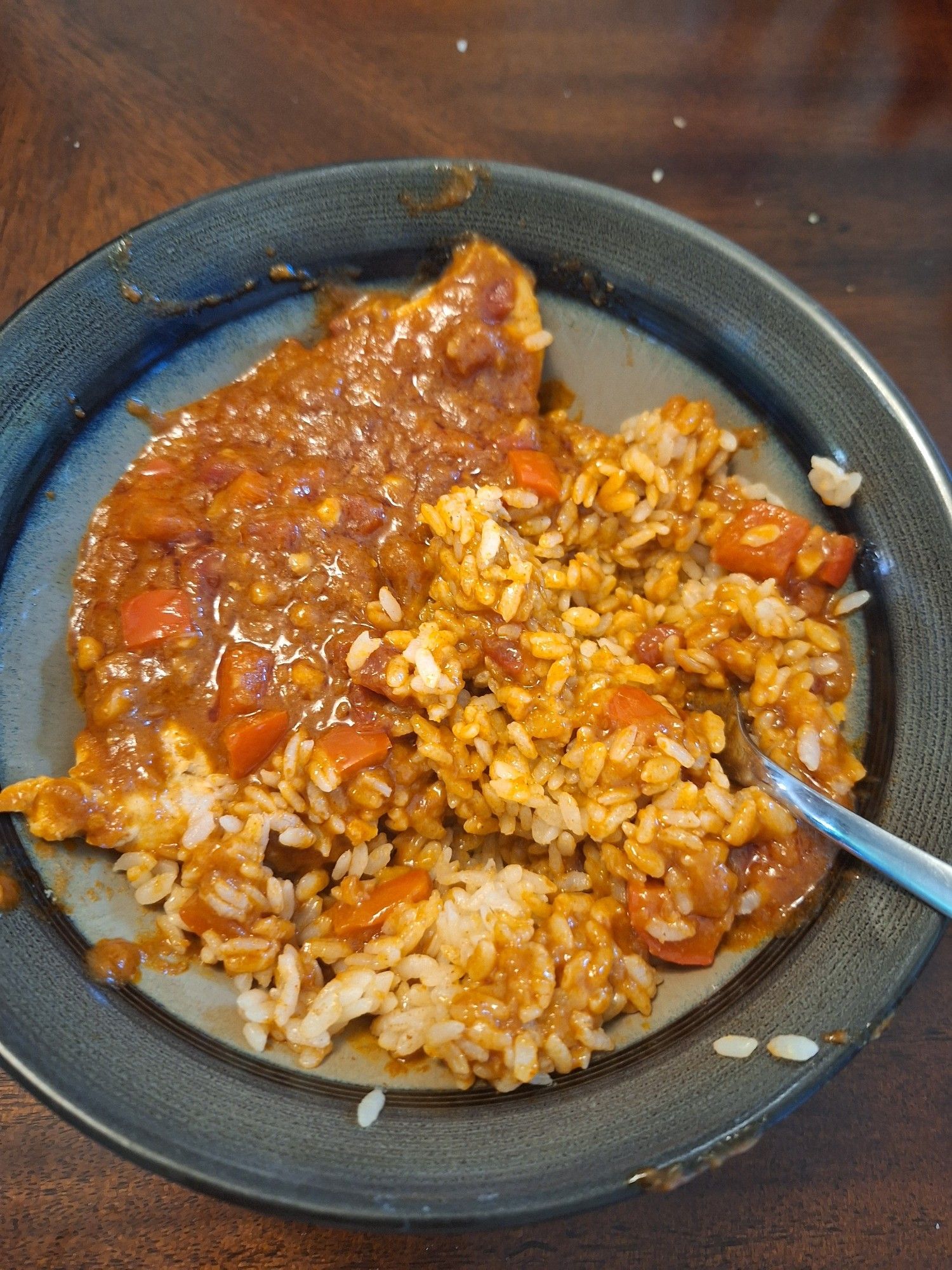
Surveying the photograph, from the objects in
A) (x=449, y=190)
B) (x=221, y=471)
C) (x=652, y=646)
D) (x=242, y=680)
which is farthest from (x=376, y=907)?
(x=449, y=190)

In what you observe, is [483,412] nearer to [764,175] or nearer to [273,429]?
[273,429]

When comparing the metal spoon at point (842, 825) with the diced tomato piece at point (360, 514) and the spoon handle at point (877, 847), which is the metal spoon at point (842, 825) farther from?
the diced tomato piece at point (360, 514)

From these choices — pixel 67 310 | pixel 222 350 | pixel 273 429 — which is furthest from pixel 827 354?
pixel 67 310

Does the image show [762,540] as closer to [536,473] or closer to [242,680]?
[536,473]

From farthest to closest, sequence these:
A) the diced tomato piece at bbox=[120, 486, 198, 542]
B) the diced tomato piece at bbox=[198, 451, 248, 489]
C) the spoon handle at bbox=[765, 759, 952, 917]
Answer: the diced tomato piece at bbox=[198, 451, 248, 489], the diced tomato piece at bbox=[120, 486, 198, 542], the spoon handle at bbox=[765, 759, 952, 917]

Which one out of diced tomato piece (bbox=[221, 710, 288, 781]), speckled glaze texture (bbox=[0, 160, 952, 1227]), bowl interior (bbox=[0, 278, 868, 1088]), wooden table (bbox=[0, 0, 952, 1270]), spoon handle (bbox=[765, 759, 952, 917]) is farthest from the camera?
wooden table (bbox=[0, 0, 952, 1270])

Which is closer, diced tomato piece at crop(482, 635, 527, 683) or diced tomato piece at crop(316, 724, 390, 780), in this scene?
diced tomato piece at crop(316, 724, 390, 780)

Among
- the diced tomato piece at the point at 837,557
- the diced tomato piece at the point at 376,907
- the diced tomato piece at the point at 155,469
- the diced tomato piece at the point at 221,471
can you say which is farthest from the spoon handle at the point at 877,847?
the diced tomato piece at the point at 155,469

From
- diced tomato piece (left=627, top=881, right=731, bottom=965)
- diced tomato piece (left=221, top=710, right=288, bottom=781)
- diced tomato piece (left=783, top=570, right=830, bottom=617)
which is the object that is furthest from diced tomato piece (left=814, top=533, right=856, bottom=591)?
diced tomato piece (left=221, top=710, right=288, bottom=781)

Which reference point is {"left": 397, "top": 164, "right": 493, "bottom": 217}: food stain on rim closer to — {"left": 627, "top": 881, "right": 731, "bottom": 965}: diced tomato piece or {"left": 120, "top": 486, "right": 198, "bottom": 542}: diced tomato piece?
{"left": 120, "top": 486, "right": 198, "bottom": 542}: diced tomato piece
